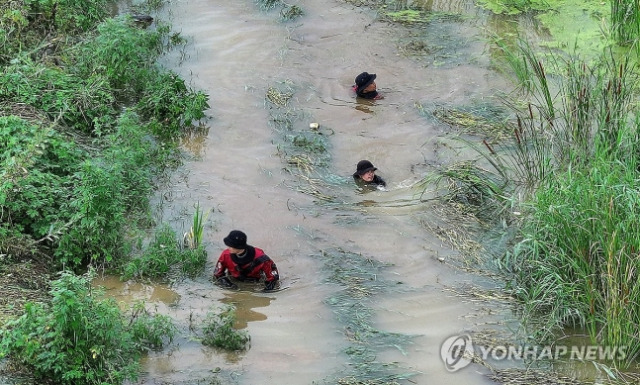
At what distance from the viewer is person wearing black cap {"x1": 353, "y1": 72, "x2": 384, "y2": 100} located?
33.1ft

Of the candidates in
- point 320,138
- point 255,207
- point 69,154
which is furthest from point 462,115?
point 69,154

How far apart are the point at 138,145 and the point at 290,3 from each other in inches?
192

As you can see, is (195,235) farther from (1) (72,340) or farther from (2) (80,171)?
(1) (72,340)

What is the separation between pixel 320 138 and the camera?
9562 mm

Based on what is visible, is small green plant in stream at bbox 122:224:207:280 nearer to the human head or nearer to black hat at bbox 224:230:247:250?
black hat at bbox 224:230:247:250

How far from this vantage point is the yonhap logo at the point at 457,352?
6.14 metres

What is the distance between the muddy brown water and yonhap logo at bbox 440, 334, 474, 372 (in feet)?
0.22

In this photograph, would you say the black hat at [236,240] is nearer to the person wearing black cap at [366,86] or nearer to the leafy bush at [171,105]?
the leafy bush at [171,105]

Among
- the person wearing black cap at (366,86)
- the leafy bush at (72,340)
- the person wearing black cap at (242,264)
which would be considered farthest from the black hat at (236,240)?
the person wearing black cap at (366,86)

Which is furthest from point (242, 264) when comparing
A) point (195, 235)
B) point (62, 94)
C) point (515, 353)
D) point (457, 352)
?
point (62, 94)

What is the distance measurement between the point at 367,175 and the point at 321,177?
52 cm

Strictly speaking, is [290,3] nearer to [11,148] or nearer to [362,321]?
[11,148]

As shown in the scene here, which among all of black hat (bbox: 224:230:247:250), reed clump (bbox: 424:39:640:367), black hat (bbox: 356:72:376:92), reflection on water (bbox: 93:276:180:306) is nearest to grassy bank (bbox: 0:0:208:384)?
reflection on water (bbox: 93:276:180:306)

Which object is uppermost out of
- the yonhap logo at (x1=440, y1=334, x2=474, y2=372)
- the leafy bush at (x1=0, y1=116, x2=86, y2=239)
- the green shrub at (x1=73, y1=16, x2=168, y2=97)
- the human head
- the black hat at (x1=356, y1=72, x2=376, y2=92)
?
the green shrub at (x1=73, y1=16, x2=168, y2=97)
